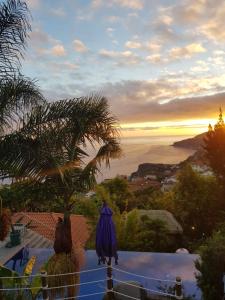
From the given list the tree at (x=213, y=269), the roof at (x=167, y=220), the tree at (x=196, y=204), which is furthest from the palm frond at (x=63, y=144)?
the tree at (x=196, y=204)

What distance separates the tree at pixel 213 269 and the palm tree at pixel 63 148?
114 inches

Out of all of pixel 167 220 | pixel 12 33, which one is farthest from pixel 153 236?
pixel 12 33

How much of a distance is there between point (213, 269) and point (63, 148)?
13.1 ft

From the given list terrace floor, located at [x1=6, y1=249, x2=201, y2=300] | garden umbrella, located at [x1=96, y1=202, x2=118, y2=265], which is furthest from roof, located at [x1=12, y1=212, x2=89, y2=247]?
garden umbrella, located at [x1=96, y1=202, x2=118, y2=265]

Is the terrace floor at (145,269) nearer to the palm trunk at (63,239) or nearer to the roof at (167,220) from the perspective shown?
the palm trunk at (63,239)

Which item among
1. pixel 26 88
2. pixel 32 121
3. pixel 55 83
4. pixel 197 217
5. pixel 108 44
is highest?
pixel 108 44

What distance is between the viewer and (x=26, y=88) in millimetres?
7273

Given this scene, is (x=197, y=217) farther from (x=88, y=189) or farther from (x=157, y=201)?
(x=88, y=189)

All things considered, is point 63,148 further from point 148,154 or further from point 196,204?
point 148,154

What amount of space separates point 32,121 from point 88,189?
2.70 meters

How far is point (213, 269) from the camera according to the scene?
7.80 metres

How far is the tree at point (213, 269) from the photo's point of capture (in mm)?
7750

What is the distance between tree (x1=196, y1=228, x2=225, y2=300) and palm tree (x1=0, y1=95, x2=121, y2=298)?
9.53ft

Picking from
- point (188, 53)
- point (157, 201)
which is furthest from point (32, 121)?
point (157, 201)
